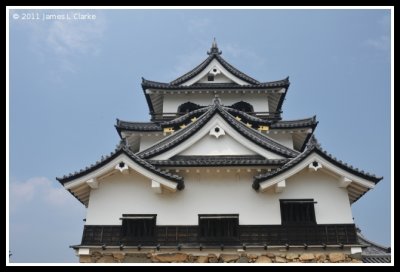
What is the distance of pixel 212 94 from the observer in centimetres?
1611

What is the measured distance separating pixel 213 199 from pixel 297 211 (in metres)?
2.53

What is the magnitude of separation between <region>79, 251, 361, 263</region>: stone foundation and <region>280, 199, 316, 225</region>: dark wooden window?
0.97 m

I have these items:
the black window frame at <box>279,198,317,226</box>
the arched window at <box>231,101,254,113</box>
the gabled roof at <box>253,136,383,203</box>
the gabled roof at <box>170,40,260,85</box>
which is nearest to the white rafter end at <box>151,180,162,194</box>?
the gabled roof at <box>253,136,383,203</box>

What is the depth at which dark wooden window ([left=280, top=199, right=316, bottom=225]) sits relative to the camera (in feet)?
31.5

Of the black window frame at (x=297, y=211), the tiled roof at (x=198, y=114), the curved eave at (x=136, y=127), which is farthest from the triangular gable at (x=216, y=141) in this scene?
the curved eave at (x=136, y=127)

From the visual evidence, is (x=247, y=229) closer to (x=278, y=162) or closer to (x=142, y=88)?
(x=278, y=162)

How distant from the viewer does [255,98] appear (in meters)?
16.3

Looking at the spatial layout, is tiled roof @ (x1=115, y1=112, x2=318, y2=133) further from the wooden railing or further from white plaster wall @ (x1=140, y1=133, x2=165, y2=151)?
the wooden railing

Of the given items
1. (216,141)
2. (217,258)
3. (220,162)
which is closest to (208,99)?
(216,141)

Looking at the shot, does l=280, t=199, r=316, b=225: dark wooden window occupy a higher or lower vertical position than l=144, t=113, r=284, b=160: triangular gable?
lower

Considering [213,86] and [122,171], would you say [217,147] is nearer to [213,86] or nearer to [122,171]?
[122,171]

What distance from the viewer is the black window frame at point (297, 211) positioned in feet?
31.4

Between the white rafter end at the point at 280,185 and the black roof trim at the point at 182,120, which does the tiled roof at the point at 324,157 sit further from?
the black roof trim at the point at 182,120

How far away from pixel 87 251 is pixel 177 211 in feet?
8.96
